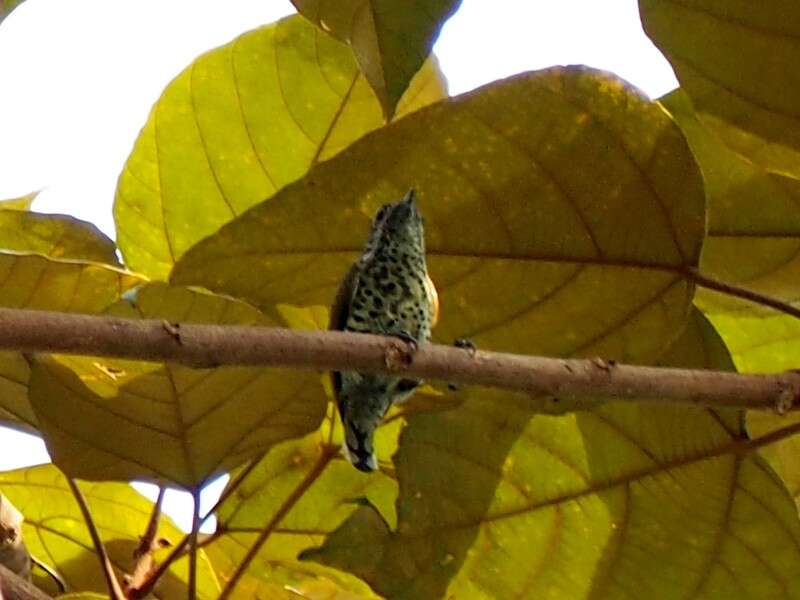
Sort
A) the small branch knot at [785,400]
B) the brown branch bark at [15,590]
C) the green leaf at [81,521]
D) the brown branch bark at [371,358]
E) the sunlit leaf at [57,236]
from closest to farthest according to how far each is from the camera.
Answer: the brown branch bark at [371,358], the small branch knot at [785,400], the brown branch bark at [15,590], the sunlit leaf at [57,236], the green leaf at [81,521]

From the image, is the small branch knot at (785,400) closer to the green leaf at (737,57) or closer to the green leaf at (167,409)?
the green leaf at (737,57)

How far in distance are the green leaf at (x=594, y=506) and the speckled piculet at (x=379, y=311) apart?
2.0 inches

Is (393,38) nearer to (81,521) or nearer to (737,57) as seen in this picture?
(737,57)

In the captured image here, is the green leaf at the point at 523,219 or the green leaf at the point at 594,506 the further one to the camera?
the green leaf at the point at 594,506

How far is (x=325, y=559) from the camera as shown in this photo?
4.01 feet

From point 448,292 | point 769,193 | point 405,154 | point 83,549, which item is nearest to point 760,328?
point 769,193

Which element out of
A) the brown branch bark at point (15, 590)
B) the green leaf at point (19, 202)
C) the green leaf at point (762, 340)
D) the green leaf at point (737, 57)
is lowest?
the brown branch bark at point (15, 590)

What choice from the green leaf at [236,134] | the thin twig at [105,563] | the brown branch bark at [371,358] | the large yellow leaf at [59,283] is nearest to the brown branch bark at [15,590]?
the thin twig at [105,563]

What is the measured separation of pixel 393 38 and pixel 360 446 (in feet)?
1.60

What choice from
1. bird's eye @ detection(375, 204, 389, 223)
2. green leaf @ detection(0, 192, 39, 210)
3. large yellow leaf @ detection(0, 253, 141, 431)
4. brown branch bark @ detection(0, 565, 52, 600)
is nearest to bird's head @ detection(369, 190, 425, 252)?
bird's eye @ detection(375, 204, 389, 223)

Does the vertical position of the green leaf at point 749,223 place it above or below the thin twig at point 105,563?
above

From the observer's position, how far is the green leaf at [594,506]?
4.29 ft

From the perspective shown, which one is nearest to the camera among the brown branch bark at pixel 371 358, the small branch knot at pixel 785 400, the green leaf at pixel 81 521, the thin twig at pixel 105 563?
the brown branch bark at pixel 371 358

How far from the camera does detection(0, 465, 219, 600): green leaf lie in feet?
5.34
